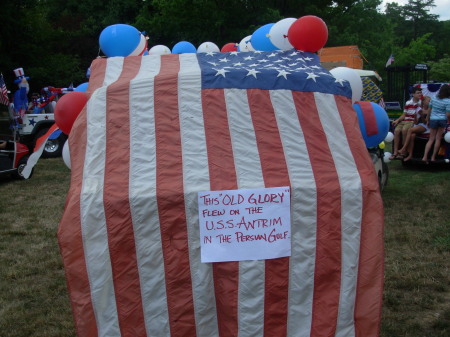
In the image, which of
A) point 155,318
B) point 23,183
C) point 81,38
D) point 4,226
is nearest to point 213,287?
point 155,318

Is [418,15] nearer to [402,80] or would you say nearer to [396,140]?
[402,80]

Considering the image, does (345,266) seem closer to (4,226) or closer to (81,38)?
(4,226)

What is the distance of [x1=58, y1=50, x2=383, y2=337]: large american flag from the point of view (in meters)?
2.70

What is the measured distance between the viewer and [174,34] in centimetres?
2059

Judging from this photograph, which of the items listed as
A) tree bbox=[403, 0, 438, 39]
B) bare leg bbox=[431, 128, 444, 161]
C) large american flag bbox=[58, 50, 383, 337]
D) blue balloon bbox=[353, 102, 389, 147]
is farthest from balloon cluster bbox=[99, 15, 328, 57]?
tree bbox=[403, 0, 438, 39]

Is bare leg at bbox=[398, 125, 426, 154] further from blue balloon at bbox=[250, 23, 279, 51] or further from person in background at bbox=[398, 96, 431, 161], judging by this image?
blue balloon at bbox=[250, 23, 279, 51]

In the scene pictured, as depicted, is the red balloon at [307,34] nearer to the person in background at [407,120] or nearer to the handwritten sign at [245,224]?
the handwritten sign at [245,224]

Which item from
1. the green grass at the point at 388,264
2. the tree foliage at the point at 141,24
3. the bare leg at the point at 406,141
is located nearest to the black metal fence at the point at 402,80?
the tree foliage at the point at 141,24

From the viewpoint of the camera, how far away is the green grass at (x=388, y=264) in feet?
12.5

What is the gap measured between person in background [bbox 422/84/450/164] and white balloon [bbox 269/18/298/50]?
6149 millimetres

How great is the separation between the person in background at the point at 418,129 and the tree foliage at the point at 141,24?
31.3 ft

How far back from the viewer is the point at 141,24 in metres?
20.7

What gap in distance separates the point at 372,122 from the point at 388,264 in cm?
179

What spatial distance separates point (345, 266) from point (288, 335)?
1.69 feet
